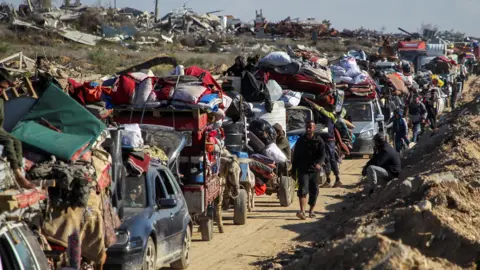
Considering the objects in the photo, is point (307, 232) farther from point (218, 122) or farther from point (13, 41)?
point (13, 41)

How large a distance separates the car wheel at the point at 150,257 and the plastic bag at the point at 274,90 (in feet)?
42.6

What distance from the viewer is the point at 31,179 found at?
8.99 meters

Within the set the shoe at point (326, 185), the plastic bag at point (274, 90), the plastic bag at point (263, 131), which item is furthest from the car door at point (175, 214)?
the plastic bag at point (274, 90)

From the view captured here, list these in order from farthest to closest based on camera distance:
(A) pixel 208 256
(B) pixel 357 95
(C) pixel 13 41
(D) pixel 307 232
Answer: (C) pixel 13 41
(B) pixel 357 95
(D) pixel 307 232
(A) pixel 208 256

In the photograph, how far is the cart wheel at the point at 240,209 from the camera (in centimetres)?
1669

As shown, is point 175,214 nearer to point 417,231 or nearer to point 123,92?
point 417,231

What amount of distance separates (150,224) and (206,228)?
386 cm

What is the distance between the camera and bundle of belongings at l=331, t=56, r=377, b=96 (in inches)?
1171

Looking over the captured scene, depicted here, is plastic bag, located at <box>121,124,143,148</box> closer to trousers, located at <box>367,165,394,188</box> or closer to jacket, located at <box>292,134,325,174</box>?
jacket, located at <box>292,134,325,174</box>

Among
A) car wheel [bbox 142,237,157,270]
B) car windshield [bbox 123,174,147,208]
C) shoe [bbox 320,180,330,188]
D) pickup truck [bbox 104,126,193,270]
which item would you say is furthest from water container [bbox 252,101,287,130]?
car wheel [bbox 142,237,157,270]

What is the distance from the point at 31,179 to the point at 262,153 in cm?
1076

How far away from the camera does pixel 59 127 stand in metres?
10.2

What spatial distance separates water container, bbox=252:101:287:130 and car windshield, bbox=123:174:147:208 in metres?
10.5

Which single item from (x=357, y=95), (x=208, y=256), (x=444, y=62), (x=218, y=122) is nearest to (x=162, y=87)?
(x=218, y=122)
